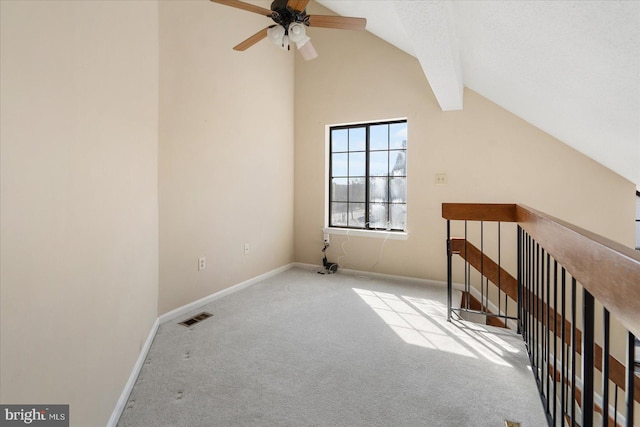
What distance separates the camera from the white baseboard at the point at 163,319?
148 cm

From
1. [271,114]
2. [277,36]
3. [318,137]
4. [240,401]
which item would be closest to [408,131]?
[318,137]

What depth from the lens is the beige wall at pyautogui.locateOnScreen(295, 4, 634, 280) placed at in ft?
9.77

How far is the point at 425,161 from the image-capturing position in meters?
3.57

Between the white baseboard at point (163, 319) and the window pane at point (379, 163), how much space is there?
1.68 metres

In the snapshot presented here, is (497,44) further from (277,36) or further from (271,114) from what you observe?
(271,114)

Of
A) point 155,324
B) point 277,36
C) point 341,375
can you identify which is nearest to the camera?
point 341,375

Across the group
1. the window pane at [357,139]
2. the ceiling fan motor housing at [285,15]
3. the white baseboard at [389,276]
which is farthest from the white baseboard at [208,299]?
the ceiling fan motor housing at [285,15]

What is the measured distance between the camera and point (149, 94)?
2.11 metres

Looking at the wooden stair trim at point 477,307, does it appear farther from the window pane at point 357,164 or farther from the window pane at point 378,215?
the window pane at point 357,164

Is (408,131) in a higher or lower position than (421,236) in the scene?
higher

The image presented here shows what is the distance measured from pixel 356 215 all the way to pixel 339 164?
720mm

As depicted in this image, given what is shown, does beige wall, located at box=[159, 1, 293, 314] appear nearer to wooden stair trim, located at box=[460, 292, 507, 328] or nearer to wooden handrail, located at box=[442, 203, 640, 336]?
wooden stair trim, located at box=[460, 292, 507, 328]

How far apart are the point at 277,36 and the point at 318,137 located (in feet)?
6.84

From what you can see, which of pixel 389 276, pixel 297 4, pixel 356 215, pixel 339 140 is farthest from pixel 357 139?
pixel 297 4
